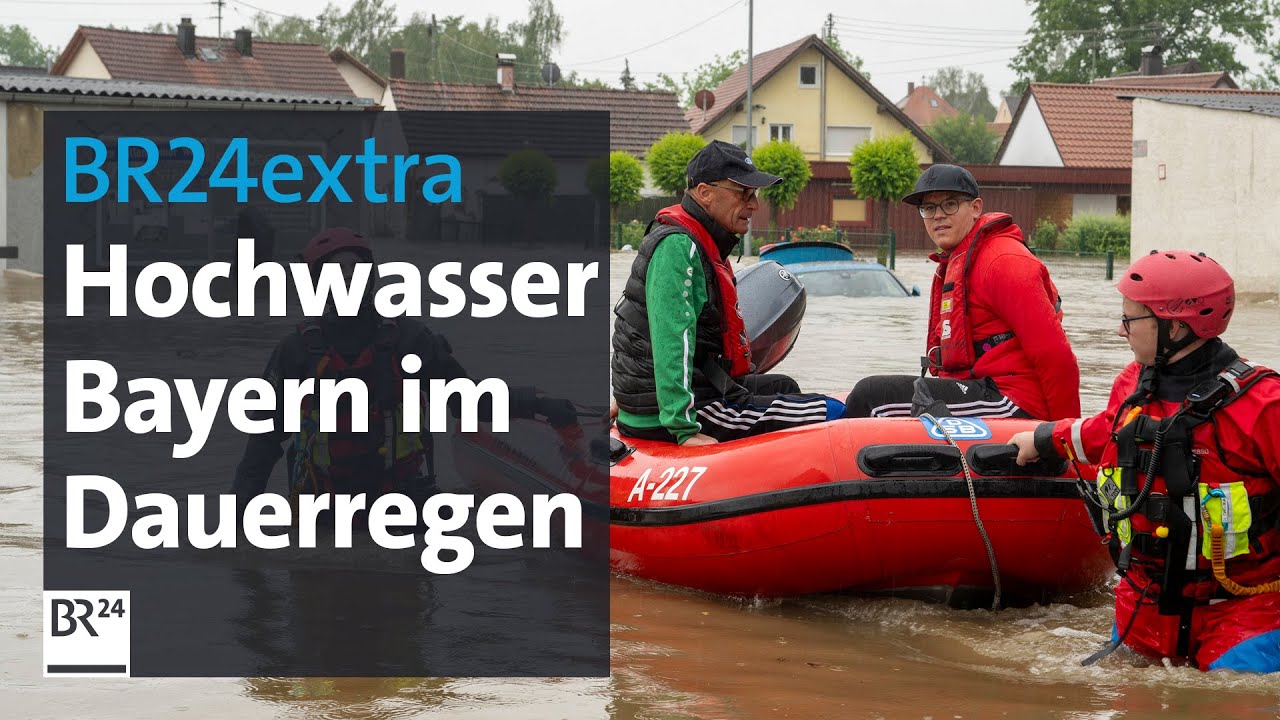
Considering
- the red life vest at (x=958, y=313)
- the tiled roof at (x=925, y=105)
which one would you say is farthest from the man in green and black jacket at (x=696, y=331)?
the tiled roof at (x=925, y=105)

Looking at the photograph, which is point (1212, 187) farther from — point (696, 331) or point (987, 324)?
point (696, 331)

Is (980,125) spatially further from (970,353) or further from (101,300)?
(970,353)

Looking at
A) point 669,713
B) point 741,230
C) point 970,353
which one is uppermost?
point 741,230

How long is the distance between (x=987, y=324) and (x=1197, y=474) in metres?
1.43

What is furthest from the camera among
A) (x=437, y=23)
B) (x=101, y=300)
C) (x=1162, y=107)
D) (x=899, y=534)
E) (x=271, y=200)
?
(x=437, y=23)

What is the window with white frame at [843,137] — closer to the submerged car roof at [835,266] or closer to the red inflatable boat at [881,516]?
the submerged car roof at [835,266]

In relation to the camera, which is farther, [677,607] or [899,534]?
[677,607]

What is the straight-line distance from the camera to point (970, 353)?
19.2 ft

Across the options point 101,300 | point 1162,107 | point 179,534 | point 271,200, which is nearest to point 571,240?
point 271,200

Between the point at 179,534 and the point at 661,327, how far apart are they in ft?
8.60

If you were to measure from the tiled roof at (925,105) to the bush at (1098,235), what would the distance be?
84463mm

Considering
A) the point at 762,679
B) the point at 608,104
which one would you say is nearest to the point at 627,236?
the point at 608,104

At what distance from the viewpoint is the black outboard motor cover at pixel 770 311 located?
7434 mm

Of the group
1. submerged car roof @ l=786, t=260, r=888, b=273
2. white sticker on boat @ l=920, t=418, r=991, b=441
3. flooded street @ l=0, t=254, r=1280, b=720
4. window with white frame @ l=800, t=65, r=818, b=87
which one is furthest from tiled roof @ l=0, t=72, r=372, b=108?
window with white frame @ l=800, t=65, r=818, b=87
